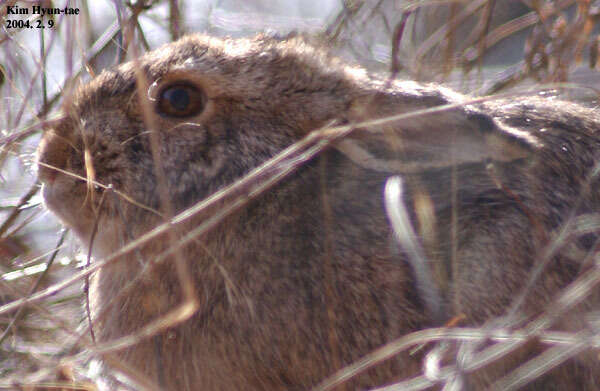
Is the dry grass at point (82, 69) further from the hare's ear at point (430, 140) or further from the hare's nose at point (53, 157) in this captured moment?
the hare's ear at point (430, 140)

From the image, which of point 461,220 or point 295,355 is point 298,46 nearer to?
point 461,220

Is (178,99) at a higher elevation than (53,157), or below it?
higher

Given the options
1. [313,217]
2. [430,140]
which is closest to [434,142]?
[430,140]

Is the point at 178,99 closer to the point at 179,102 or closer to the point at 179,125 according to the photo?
the point at 179,102

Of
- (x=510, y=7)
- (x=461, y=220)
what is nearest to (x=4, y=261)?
(x=461, y=220)

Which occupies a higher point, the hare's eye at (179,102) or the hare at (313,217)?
the hare's eye at (179,102)

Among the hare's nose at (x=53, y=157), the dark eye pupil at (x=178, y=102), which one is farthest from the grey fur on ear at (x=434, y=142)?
the hare's nose at (x=53, y=157)

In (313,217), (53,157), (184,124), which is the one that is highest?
(184,124)
